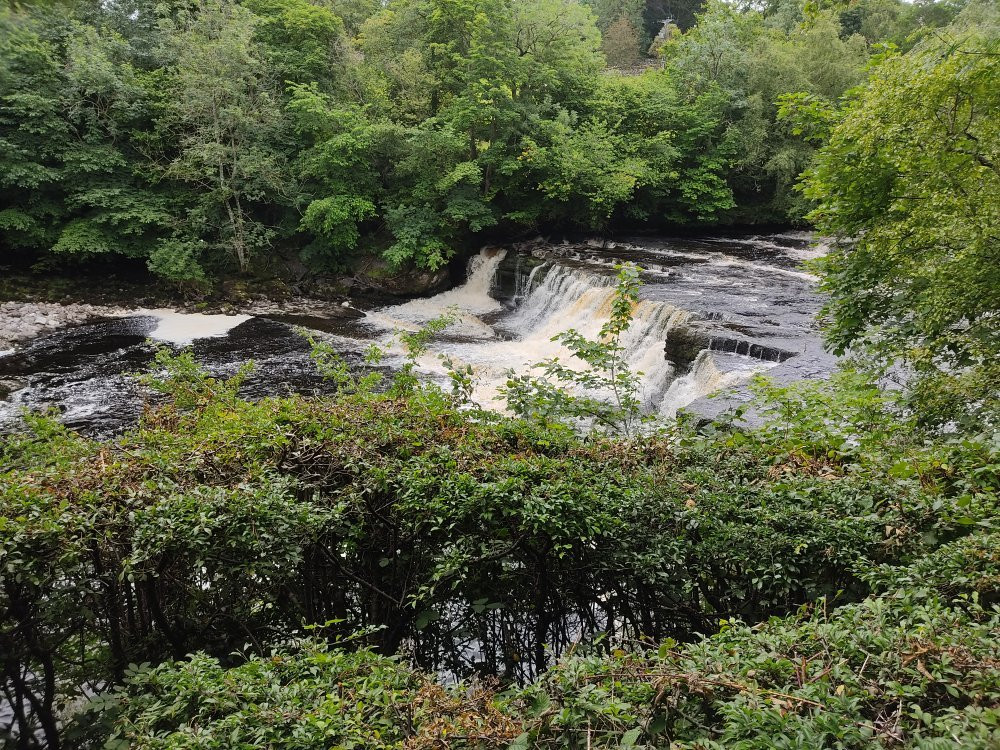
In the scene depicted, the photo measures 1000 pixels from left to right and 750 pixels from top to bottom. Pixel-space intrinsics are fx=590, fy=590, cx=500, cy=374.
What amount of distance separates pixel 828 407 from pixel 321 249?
1637cm

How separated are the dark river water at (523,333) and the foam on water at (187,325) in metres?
0.05

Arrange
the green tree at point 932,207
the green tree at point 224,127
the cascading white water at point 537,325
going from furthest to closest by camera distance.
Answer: the green tree at point 224,127 < the cascading white water at point 537,325 < the green tree at point 932,207

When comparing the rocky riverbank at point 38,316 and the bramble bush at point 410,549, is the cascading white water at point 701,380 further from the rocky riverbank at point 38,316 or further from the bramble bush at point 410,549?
the rocky riverbank at point 38,316

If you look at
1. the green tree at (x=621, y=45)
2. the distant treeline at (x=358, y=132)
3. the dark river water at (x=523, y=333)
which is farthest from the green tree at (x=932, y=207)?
the green tree at (x=621, y=45)

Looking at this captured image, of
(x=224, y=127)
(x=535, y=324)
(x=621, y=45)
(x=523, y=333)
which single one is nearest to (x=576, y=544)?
(x=523, y=333)

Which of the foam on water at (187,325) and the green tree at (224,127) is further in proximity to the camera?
the green tree at (224,127)

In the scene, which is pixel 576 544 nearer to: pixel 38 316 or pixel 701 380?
pixel 701 380

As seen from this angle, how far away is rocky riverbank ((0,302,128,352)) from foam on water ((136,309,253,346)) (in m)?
1.04

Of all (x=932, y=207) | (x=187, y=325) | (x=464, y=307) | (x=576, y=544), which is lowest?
(x=187, y=325)

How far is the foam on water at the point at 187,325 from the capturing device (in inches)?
569

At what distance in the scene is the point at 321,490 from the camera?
3732mm

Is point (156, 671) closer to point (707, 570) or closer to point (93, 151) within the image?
point (707, 570)

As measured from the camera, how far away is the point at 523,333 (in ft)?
50.6

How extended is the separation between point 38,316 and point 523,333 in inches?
477
